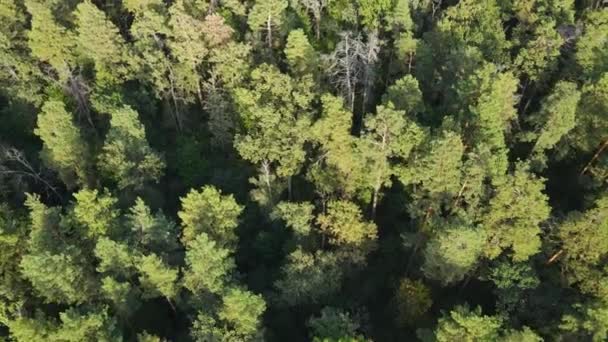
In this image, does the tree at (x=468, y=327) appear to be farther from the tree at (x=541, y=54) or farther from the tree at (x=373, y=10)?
the tree at (x=373, y=10)

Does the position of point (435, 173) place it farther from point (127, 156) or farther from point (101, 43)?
point (101, 43)

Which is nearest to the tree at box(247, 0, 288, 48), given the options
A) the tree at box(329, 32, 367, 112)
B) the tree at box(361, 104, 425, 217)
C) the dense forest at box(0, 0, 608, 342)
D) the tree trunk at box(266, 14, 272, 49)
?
the tree trunk at box(266, 14, 272, 49)

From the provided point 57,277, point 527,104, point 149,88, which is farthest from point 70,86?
point 527,104

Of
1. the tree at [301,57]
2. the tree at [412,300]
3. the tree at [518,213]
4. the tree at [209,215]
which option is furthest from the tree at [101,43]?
the tree at [518,213]

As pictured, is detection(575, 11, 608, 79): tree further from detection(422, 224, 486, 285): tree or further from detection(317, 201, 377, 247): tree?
detection(317, 201, 377, 247): tree

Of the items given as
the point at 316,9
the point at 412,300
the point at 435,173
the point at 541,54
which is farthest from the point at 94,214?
the point at 541,54

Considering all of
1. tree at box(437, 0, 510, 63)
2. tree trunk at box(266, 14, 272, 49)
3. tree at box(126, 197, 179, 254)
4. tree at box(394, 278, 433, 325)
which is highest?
tree at box(437, 0, 510, 63)

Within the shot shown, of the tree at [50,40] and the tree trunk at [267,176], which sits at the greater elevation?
the tree at [50,40]
